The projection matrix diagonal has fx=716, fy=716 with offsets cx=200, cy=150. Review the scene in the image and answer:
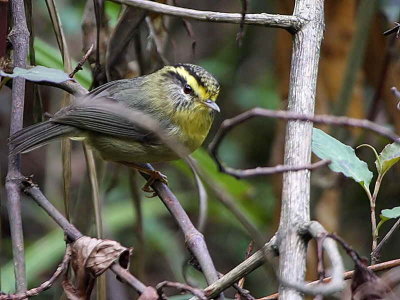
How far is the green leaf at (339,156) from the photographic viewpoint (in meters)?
1.86

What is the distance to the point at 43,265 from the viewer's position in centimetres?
413

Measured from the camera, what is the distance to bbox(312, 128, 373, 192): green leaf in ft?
6.11

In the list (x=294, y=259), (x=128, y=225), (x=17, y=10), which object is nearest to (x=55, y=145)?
(x=128, y=225)

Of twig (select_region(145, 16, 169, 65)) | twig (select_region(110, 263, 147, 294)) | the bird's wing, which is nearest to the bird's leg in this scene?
the bird's wing

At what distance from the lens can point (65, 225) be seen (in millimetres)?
1935

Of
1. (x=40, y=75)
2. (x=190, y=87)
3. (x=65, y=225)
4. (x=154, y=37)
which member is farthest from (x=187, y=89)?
(x=65, y=225)

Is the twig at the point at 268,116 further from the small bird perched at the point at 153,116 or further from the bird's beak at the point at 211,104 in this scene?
the bird's beak at the point at 211,104

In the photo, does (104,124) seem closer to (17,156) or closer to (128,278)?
(17,156)

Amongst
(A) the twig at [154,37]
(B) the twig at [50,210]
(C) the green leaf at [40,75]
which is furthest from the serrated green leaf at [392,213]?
(A) the twig at [154,37]

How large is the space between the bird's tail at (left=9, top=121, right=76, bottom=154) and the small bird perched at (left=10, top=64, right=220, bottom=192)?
5cm

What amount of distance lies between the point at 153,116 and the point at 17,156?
1.36m

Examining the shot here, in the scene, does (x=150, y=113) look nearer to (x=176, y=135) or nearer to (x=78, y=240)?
(x=176, y=135)

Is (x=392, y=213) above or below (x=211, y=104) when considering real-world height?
below

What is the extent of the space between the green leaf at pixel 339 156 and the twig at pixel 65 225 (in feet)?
1.90
